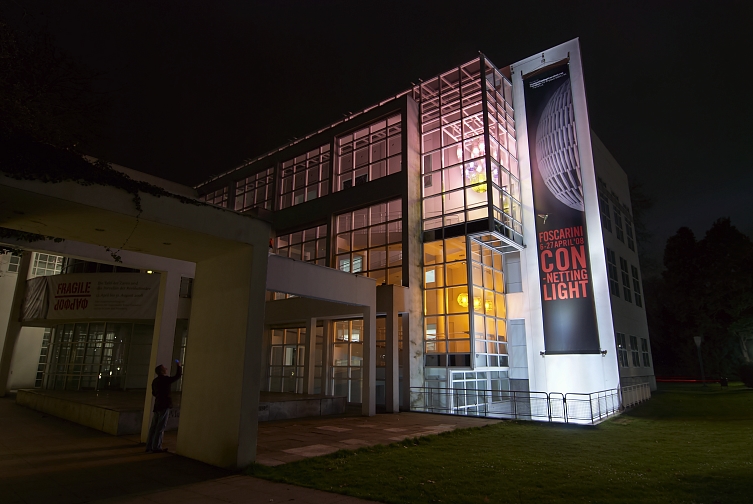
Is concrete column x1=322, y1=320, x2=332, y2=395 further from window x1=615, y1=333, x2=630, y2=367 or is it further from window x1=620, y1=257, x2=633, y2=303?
window x1=620, y1=257, x2=633, y2=303

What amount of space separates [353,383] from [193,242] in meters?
14.0

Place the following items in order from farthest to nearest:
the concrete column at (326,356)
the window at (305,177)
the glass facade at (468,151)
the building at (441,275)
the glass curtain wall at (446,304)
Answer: the window at (305,177) → the concrete column at (326,356) → the glass facade at (468,151) → the glass curtain wall at (446,304) → the building at (441,275)

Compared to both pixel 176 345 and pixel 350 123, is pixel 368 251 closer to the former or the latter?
pixel 350 123

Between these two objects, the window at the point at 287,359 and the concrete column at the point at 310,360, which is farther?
the window at the point at 287,359

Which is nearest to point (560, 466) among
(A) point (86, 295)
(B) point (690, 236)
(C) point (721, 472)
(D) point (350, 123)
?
(C) point (721, 472)

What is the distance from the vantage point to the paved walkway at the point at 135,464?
6.29 meters

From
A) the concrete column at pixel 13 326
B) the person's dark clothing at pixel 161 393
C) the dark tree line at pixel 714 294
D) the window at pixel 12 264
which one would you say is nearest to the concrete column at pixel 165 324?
the person's dark clothing at pixel 161 393

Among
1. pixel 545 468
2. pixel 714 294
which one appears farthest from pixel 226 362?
pixel 714 294

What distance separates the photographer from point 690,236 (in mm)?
43562

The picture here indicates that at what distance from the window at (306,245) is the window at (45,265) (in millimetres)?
13376

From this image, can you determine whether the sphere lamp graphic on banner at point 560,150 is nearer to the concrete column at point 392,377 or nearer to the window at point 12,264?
the concrete column at point 392,377

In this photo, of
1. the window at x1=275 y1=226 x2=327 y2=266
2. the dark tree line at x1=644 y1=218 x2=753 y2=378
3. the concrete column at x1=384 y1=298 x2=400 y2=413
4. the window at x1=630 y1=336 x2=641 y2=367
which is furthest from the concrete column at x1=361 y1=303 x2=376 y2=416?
the dark tree line at x1=644 y1=218 x2=753 y2=378

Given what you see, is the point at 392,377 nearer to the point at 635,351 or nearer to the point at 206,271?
the point at 206,271

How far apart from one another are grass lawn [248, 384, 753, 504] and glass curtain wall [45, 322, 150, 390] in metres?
19.1
